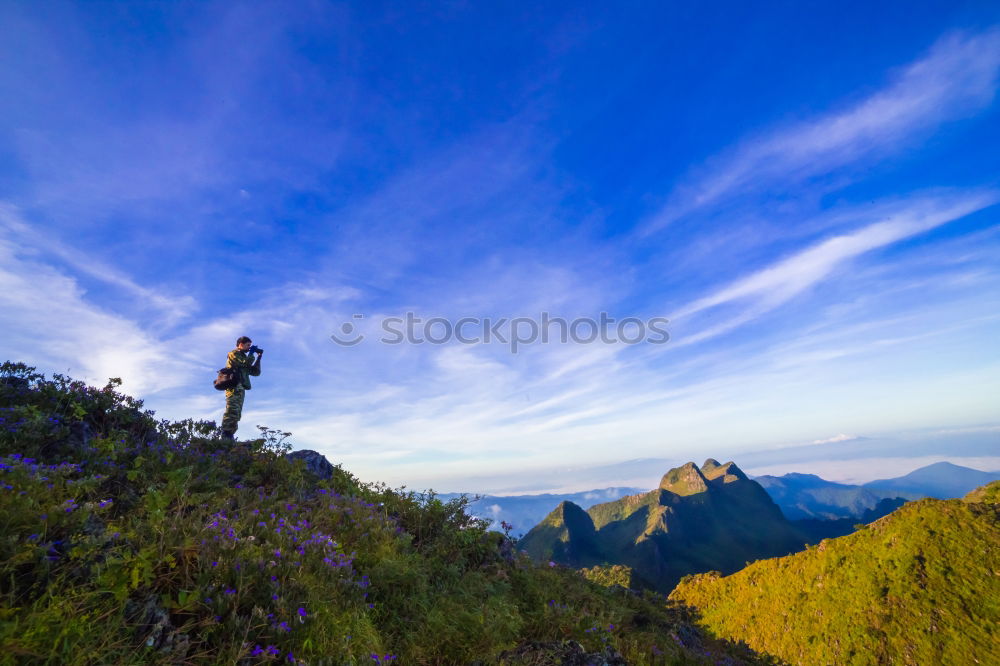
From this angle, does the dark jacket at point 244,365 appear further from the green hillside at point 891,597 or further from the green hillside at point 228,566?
the green hillside at point 891,597

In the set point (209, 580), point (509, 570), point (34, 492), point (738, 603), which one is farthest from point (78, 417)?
point (738, 603)

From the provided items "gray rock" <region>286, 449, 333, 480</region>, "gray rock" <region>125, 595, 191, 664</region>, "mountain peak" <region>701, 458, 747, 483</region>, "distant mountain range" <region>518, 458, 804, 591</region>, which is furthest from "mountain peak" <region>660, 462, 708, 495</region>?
"gray rock" <region>125, 595, 191, 664</region>

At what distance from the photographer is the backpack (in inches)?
451

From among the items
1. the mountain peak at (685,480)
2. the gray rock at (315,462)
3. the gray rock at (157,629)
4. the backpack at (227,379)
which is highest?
the backpack at (227,379)

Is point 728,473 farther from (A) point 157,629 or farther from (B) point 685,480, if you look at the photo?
(A) point 157,629

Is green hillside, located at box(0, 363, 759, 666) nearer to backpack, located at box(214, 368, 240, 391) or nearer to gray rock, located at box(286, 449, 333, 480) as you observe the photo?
gray rock, located at box(286, 449, 333, 480)

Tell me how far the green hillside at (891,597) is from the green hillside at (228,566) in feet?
34.9

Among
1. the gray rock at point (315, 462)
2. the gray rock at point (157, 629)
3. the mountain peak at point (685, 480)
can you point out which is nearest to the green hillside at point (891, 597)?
the gray rock at point (315, 462)

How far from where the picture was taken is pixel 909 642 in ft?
44.2

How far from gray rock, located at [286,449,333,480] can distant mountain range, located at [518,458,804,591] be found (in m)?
85.9

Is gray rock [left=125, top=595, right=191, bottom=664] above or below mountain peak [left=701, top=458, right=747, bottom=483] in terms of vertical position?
above

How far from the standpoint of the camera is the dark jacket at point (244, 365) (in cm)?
1184

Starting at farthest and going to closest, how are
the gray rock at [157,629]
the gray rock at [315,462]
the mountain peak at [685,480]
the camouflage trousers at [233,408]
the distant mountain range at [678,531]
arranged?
the mountain peak at [685,480]
the distant mountain range at [678,531]
the camouflage trousers at [233,408]
the gray rock at [315,462]
the gray rock at [157,629]

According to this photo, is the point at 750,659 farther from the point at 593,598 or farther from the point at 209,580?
the point at 209,580
